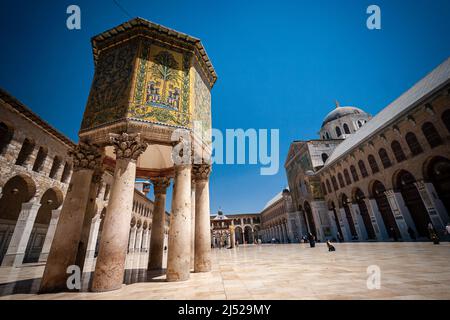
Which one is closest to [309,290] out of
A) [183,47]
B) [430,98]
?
[183,47]

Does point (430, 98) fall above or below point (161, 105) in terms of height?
above

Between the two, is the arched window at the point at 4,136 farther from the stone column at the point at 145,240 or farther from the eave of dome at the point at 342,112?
the eave of dome at the point at 342,112

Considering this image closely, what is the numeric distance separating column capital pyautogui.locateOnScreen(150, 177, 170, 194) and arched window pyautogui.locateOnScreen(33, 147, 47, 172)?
945cm

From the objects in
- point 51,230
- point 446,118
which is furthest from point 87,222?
point 446,118

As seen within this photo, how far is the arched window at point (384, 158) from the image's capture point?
58.9ft

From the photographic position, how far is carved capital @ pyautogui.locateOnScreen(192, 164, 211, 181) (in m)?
8.00

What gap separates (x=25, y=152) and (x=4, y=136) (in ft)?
5.07

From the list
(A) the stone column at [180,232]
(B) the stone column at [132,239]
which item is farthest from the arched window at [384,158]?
(B) the stone column at [132,239]

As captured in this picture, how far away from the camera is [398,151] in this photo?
1698 centimetres

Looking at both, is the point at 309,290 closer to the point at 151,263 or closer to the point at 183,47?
the point at 151,263

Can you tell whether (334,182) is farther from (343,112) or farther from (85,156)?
(85,156)

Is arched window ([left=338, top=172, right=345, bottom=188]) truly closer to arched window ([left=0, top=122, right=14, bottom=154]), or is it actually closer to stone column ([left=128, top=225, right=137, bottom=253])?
stone column ([left=128, top=225, right=137, bottom=253])

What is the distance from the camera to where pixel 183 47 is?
7.64 m

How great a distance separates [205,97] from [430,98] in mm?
16057
